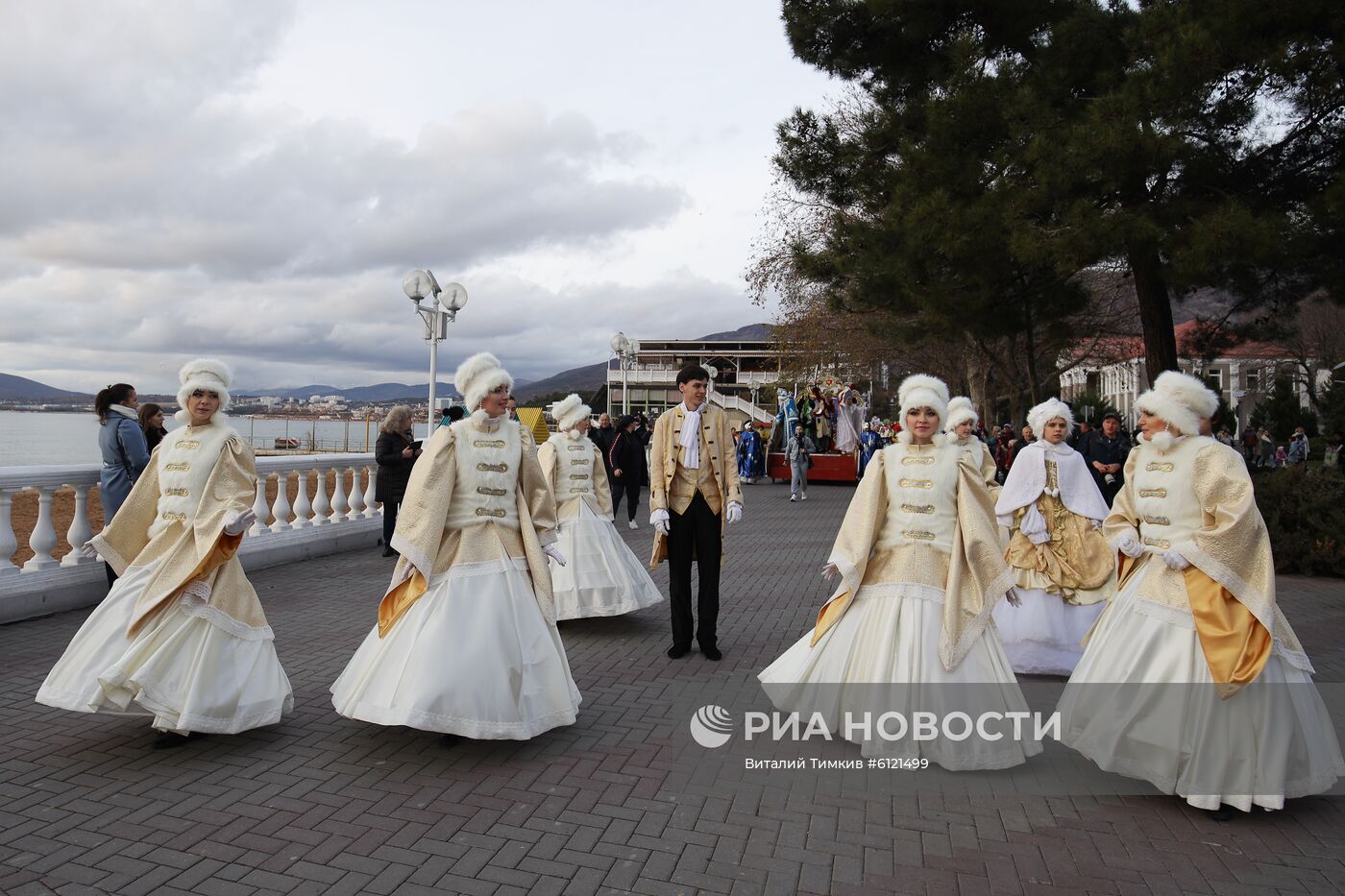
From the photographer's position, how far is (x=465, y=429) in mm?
5098

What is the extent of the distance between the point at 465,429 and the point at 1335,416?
130 feet

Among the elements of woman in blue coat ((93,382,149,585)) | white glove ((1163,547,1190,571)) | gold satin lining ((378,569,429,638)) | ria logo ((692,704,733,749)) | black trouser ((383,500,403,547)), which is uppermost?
woman in blue coat ((93,382,149,585))

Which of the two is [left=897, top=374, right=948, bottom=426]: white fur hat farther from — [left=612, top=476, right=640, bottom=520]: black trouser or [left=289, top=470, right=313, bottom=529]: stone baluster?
[left=612, top=476, right=640, bottom=520]: black trouser

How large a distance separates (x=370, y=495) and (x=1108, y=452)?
1064cm

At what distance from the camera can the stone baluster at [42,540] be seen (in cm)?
773

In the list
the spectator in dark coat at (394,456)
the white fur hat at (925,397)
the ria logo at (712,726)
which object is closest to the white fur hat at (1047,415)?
the white fur hat at (925,397)

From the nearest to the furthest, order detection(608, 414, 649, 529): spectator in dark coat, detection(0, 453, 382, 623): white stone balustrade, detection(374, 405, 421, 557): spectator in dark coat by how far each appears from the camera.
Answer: detection(0, 453, 382, 623): white stone balustrade < detection(374, 405, 421, 557): spectator in dark coat < detection(608, 414, 649, 529): spectator in dark coat

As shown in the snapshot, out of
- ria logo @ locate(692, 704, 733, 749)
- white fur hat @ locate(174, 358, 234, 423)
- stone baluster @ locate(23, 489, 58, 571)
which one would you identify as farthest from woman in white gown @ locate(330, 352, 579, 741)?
stone baluster @ locate(23, 489, 58, 571)

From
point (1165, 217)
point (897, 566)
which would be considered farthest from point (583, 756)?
point (1165, 217)

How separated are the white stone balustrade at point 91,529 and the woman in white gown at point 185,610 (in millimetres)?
658

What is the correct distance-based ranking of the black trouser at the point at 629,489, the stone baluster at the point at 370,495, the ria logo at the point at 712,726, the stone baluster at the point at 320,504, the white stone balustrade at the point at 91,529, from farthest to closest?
the black trouser at the point at 629,489, the stone baluster at the point at 370,495, the stone baluster at the point at 320,504, the white stone balustrade at the point at 91,529, the ria logo at the point at 712,726

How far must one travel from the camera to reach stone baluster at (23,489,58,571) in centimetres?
773

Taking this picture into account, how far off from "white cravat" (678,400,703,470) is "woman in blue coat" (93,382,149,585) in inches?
179

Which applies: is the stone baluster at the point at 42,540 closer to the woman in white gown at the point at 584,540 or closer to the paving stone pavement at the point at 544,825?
the paving stone pavement at the point at 544,825
